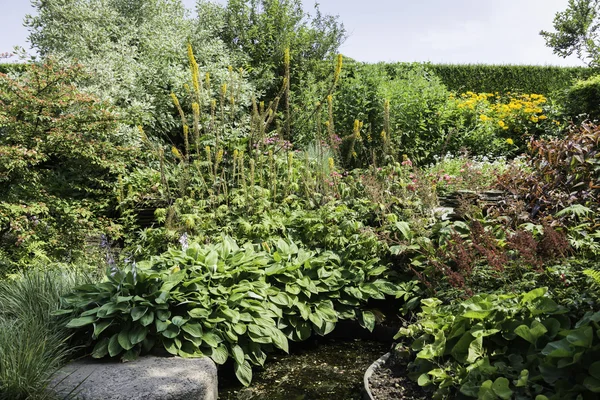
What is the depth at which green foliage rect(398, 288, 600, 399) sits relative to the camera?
1.99m

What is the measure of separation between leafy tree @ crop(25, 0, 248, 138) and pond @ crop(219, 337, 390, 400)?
4.01 metres

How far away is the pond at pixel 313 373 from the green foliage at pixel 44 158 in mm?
2786

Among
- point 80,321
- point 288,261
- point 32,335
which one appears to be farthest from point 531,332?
point 32,335

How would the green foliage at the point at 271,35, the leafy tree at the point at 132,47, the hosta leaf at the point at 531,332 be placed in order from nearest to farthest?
the hosta leaf at the point at 531,332, the leafy tree at the point at 132,47, the green foliage at the point at 271,35

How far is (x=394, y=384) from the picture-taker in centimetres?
288

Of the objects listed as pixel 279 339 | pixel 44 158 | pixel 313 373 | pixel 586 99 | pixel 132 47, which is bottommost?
pixel 313 373

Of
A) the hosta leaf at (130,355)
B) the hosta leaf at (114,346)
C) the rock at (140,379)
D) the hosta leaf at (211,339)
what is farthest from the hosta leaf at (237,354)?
the hosta leaf at (114,346)

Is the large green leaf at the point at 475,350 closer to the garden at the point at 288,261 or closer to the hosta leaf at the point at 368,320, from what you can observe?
the garden at the point at 288,261

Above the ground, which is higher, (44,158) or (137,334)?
(44,158)

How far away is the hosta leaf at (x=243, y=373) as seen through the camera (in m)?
3.19

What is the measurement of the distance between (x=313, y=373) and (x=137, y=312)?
1.26 metres

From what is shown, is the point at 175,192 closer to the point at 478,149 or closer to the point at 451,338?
the point at 451,338

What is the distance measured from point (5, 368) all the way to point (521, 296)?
2634 mm

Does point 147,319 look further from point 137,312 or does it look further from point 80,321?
point 80,321
